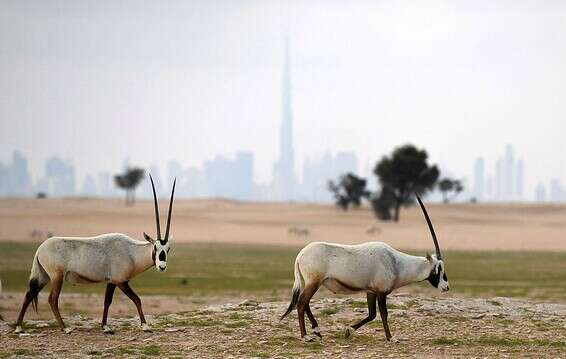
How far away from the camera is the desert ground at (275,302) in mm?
14500

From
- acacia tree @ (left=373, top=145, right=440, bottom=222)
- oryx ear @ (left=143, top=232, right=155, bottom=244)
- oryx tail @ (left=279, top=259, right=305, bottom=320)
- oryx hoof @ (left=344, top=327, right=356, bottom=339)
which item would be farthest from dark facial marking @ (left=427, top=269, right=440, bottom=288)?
acacia tree @ (left=373, top=145, right=440, bottom=222)

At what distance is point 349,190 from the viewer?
124 metres

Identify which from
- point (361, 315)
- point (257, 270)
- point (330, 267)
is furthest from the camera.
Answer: point (257, 270)

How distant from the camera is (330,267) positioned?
14875 millimetres

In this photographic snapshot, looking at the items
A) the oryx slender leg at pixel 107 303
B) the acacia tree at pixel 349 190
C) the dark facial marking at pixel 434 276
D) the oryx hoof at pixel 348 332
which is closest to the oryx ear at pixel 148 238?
the oryx slender leg at pixel 107 303

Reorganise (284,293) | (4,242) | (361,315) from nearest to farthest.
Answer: (361,315), (284,293), (4,242)

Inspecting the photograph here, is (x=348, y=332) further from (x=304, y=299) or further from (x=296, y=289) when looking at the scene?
(x=296, y=289)

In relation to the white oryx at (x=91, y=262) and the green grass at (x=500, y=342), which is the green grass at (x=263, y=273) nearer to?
the green grass at (x=500, y=342)

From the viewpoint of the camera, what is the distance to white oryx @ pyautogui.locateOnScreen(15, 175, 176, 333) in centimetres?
1540

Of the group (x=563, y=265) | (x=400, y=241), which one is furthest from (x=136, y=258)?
(x=400, y=241)

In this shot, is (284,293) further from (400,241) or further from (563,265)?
(400,241)

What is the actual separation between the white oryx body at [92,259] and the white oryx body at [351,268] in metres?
2.93

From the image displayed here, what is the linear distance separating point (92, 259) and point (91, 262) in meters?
0.06

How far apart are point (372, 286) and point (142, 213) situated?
102 m
